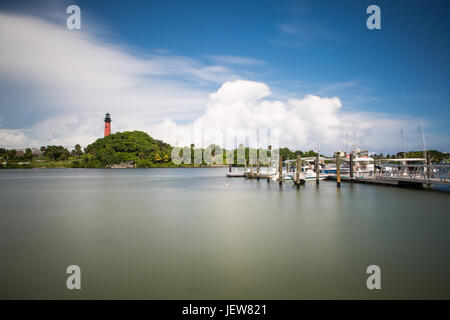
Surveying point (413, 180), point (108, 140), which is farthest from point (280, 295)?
point (108, 140)

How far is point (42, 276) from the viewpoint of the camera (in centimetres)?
784

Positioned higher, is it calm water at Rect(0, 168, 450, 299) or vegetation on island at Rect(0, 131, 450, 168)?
vegetation on island at Rect(0, 131, 450, 168)

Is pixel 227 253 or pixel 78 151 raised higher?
pixel 78 151

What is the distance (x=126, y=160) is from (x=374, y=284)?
12914 cm

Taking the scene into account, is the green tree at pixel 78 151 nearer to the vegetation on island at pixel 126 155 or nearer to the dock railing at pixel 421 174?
the vegetation on island at pixel 126 155

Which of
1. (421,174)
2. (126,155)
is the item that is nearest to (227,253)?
(421,174)

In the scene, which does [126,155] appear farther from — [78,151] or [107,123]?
[78,151]

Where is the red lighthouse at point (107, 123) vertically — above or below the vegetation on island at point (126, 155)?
above

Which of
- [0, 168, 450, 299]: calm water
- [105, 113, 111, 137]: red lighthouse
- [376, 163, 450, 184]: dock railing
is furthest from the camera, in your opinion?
[105, 113, 111, 137]: red lighthouse

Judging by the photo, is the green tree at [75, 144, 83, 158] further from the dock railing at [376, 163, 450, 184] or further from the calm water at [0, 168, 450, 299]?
the dock railing at [376, 163, 450, 184]

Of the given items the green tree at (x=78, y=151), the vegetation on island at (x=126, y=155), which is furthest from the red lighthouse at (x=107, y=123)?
the green tree at (x=78, y=151)

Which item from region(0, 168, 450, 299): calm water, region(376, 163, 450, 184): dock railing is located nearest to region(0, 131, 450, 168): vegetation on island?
region(376, 163, 450, 184): dock railing
